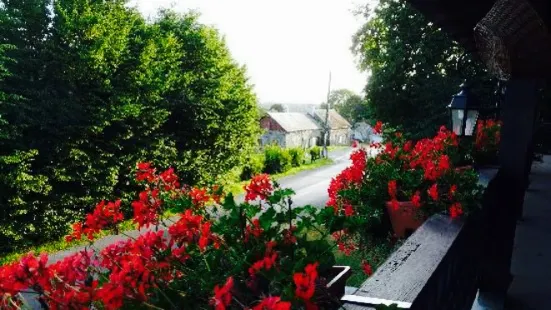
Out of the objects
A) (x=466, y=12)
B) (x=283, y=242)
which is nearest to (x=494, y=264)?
(x=466, y=12)

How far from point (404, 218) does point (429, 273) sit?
169 cm

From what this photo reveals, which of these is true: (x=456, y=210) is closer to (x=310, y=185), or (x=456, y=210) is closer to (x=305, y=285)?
(x=305, y=285)

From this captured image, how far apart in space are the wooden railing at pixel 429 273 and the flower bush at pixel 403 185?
0.21 meters

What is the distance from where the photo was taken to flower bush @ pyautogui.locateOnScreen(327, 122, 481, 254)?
2.64 metres

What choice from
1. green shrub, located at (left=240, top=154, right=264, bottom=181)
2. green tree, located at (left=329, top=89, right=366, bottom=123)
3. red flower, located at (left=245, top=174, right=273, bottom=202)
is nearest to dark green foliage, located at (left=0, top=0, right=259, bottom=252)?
green shrub, located at (left=240, top=154, right=264, bottom=181)

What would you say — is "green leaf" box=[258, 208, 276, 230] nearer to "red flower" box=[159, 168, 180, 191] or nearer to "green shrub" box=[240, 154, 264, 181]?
"red flower" box=[159, 168, 180, 191]

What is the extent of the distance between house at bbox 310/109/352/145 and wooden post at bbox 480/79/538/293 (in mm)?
47833

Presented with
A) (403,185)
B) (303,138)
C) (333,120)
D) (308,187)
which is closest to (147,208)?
(403,185)

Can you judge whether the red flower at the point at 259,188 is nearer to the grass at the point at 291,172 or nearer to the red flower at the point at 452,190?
the red flower at the point at 452,190

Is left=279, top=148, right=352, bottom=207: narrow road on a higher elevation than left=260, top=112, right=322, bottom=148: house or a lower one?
lower

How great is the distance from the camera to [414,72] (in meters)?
13.9

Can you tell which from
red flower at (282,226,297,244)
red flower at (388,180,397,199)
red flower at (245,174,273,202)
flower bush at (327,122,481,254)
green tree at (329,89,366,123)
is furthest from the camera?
green tree at (329,89,366,123)

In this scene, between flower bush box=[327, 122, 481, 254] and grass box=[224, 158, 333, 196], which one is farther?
grass box=[224, 158, 333, 196]

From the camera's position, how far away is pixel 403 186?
10.6ft
